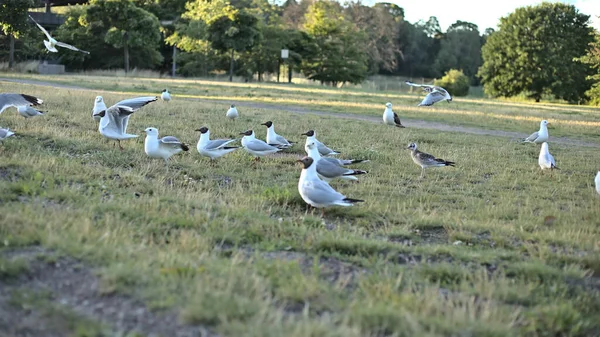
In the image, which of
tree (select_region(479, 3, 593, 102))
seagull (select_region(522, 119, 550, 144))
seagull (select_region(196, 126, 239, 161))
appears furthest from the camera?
tree (select_region(479, 3, 593, 102))

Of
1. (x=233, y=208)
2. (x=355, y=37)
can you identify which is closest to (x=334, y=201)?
(x=233, y=208)

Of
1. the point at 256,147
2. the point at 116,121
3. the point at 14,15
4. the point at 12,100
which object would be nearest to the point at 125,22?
the point at 14,15

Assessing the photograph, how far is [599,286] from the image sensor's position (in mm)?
5570

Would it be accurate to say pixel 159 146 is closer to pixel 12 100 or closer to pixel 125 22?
pixel 12 100

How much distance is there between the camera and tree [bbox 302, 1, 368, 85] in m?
57.9

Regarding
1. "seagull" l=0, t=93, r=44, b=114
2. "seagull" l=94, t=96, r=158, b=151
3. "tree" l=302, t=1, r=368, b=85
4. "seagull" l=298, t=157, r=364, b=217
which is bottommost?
"seagull" l=298, t=157, r=364, b=217

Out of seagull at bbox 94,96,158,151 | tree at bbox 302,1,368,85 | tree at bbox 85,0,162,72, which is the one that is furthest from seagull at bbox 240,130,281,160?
tree at bbox 302,1,368,85

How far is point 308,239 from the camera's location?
19.7ft

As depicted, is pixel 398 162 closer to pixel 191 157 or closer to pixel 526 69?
pixel 191 157

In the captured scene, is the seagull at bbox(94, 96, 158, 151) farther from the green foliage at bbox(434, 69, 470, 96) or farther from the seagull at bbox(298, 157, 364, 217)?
the green foliage at bbox(434, 69, 470, 96)

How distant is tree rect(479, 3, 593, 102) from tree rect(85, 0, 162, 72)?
96.7ft

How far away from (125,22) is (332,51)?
19.7m

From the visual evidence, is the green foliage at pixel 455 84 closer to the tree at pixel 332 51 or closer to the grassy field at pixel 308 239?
the tree at pixel 332 51

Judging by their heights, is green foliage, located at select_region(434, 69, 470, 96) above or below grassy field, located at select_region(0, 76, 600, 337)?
above
